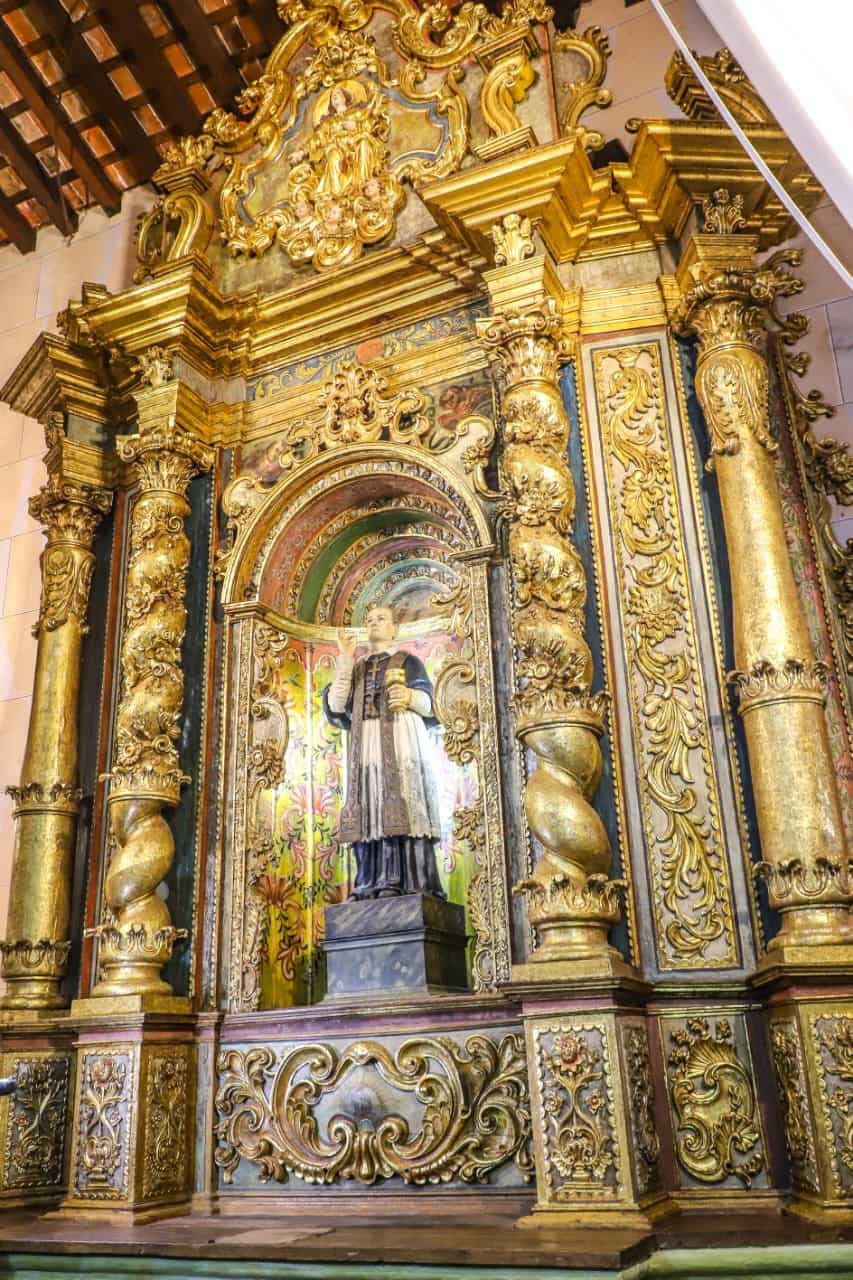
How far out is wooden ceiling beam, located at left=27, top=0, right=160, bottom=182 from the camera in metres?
7.26

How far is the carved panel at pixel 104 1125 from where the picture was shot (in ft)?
15.7

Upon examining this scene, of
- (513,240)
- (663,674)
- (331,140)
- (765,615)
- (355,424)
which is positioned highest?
(331,140)

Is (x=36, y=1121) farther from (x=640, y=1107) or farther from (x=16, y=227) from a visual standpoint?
(x=16, y=227)

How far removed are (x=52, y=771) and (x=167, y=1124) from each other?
200 centimetres

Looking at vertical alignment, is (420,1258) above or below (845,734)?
below

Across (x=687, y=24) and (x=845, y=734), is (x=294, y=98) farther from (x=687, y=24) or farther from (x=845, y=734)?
(x=845, y=734)

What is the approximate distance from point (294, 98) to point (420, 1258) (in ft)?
20.8

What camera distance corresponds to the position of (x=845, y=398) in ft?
19.3

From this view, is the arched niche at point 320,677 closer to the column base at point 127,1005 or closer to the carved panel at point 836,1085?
the column base at point 127,1005

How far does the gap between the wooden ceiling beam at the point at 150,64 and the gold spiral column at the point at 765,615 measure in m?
4.20

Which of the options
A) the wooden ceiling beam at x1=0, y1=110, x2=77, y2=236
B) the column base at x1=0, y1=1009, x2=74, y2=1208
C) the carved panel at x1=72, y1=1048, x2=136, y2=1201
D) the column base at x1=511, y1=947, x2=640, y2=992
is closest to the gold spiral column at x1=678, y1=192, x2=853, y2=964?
the column base at x1=511, y1=947, x2=640, y2=992

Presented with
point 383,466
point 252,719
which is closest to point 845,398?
point 383,466

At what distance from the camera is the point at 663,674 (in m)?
4.88

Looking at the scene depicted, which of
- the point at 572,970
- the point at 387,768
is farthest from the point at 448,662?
the point at 572,970
